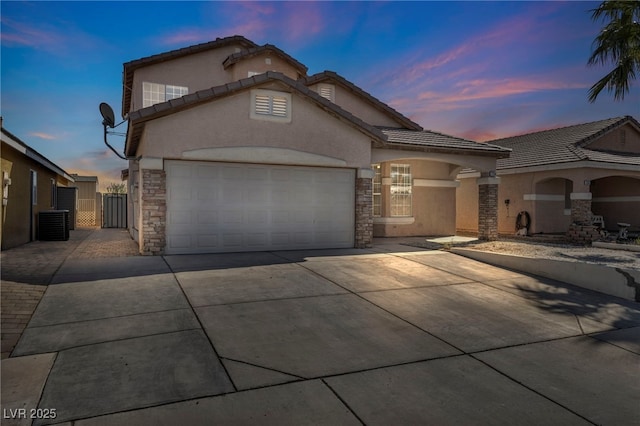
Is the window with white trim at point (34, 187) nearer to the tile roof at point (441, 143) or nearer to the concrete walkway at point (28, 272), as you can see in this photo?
the concrete walkway at point (28, 272)

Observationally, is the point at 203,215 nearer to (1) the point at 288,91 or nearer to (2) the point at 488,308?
(1) the point at 288,91

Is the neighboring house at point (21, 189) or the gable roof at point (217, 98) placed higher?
the gable roof at point (217, 98)

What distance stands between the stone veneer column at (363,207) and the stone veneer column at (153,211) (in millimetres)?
→ 5841

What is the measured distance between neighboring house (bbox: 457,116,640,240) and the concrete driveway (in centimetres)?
1088

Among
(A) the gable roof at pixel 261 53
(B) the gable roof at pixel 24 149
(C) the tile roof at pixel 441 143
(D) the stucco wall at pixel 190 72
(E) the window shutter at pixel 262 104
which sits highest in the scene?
(A) the gable roof at pixel 261 53

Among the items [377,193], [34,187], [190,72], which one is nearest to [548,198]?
[377,193]

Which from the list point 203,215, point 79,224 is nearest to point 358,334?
point 203,215

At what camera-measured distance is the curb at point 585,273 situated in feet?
25.0

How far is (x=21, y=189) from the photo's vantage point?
12.8 metres

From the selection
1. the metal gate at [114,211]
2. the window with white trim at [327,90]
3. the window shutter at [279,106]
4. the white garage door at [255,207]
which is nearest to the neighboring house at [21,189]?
the white garage door at [255,207]

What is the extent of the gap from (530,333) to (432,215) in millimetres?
11658

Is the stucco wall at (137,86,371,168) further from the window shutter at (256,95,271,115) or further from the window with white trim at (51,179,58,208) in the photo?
the window with white trim at (51,179,58,208)

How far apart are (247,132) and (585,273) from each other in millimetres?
8978

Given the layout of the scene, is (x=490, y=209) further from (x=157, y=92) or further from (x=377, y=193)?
(x=157, y=92)
